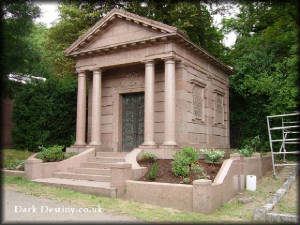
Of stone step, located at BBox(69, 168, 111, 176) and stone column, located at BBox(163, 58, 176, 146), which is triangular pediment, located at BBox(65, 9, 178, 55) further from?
stone step, located at BBox(69, 168, 111, 176)

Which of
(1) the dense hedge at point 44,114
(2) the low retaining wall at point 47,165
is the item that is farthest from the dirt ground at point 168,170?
(1) the dense hedge at point 44,114

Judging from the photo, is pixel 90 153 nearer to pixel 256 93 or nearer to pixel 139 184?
pixel 139 184

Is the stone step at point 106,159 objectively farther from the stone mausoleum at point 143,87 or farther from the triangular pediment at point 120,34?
the triangular pediment at point 120,34

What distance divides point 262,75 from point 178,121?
7297 millimetres

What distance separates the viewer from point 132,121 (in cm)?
1414

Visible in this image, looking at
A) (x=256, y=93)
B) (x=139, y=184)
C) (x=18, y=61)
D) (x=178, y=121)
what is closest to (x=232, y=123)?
(x=256, y=93)

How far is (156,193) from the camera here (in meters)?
7.89

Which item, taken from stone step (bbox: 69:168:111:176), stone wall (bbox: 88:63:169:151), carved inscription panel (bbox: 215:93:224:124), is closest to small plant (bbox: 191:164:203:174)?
stone step (bbox: 69:168:111:176)

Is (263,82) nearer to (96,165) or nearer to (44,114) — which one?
(96,165)

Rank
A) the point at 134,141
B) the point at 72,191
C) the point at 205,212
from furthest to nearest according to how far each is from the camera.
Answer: the point at 134,141 < the point at 72,191 < the point at 205,212

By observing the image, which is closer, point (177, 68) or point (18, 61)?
point (18, 61)

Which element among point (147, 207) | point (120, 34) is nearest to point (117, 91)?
point (120, 34)

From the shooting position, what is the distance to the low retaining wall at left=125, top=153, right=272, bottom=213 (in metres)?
7.27

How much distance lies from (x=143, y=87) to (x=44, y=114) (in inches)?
245
